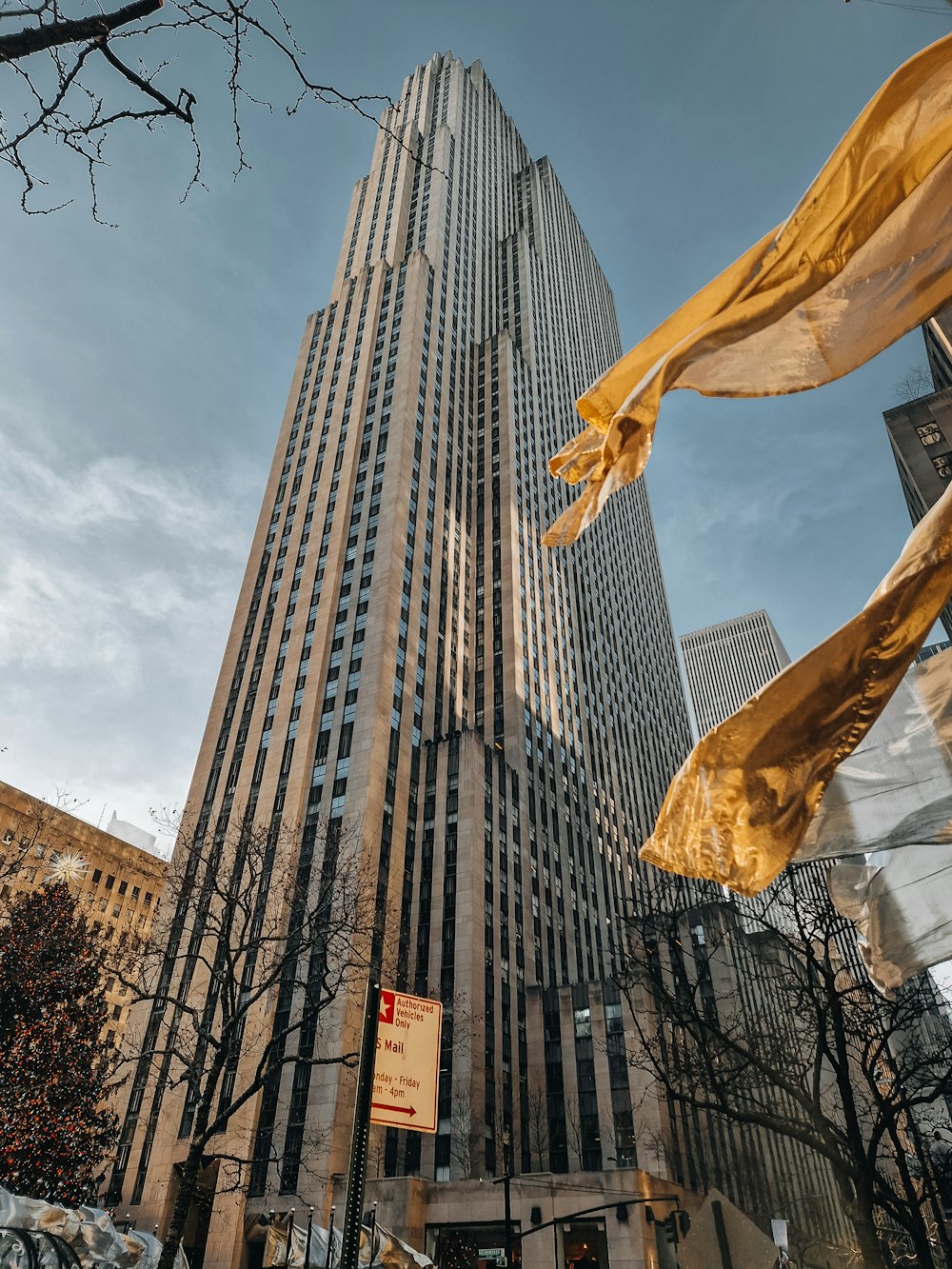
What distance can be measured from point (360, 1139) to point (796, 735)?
4660 millimetres

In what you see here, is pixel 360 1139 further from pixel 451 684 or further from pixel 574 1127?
pixel 451 684

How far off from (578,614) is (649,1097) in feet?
192

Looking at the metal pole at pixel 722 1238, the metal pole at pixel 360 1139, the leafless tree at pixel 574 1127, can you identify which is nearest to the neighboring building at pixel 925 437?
the leafless tree at pixel 574 1127

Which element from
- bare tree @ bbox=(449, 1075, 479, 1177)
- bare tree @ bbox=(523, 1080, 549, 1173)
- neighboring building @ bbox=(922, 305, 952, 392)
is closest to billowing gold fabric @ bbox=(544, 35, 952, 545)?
neighboring building @ bbox=(922, 305, 952, 392)

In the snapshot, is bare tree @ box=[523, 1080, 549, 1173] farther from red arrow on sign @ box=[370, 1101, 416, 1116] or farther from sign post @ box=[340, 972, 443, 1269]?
red arrow on sign @ box=[370, 1101, 416, 1116]

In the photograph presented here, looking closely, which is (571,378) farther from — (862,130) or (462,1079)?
(862,130)

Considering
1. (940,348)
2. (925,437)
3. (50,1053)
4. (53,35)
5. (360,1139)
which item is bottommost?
(360,1139)

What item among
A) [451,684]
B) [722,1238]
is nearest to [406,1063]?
[722,1238]

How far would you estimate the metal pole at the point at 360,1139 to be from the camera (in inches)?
216

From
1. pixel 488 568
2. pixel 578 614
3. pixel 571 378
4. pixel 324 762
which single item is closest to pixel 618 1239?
pixel 324 762

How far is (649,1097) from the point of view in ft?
168

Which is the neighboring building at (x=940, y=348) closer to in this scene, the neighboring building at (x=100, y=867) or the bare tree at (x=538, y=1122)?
the bare tree at (x=538, y=1122)

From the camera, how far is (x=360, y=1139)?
596 centimetres

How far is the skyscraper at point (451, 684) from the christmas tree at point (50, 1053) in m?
7.79
